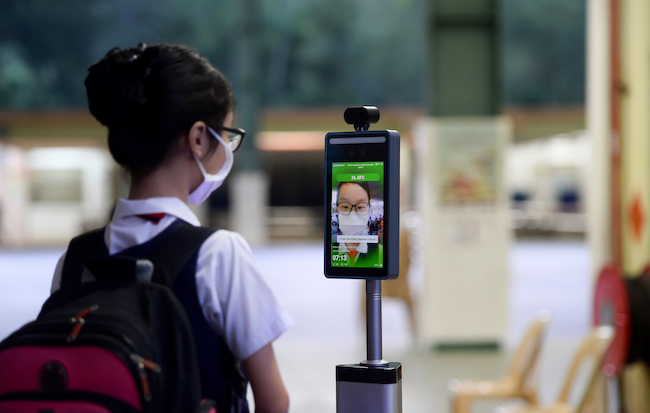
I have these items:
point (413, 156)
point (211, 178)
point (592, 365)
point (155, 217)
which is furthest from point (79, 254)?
point (413, 156)

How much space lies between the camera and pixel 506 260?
599 cm

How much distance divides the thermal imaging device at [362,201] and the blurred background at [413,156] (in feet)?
1.47

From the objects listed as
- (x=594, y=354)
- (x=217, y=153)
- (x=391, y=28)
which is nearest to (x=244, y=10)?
(x=391, y=28)

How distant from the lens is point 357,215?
1.03m

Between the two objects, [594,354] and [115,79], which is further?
[594,354]

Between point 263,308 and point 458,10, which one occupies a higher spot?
point 458,10

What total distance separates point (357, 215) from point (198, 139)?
30 centimetres

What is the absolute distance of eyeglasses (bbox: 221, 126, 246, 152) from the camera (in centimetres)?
119

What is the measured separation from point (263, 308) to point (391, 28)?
16.8m

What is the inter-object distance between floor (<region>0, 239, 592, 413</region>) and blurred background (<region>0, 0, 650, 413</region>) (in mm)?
34

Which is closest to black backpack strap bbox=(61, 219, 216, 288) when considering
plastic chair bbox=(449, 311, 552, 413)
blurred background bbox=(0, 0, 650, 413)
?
blurred background bbox=(0, 0, 650, 413)

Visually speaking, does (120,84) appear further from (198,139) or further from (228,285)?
(228,285)

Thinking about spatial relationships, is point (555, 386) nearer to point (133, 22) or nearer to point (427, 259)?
point (427, 259)

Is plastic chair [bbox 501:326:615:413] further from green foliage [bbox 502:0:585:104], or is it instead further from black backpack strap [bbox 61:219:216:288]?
green foliage [bbox 502:0:585:104]
